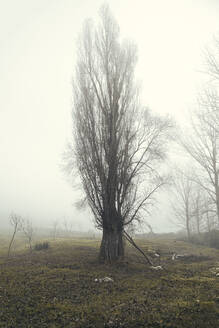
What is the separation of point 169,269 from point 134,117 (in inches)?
354

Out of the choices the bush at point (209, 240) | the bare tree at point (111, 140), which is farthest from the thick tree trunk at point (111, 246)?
the bush at point (209, 240)

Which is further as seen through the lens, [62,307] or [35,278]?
[35,278]

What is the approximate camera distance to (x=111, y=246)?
10312mm

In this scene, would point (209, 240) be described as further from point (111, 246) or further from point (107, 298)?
point (107, 298)

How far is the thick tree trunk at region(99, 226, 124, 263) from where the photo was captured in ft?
33.3

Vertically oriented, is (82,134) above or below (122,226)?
above

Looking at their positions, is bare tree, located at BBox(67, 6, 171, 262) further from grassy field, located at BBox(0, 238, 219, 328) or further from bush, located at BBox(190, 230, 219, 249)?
bush, located at BBox(190, 230, 219, 249)

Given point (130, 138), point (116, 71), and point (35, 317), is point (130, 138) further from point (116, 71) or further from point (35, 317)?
point (35, 317)

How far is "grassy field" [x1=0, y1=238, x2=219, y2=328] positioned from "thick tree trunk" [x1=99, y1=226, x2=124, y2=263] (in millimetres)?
1290

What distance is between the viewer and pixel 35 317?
4.64m

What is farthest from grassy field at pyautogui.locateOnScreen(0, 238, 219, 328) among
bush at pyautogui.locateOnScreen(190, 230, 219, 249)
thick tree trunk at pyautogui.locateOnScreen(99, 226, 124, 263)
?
bush at pyautogui.locateOnScreen(190, 230, 219, 249)

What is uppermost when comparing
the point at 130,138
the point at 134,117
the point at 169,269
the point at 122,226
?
the point at 134,117

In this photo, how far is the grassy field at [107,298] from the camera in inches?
174

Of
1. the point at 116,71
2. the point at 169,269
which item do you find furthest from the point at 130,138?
the point at 169,269
